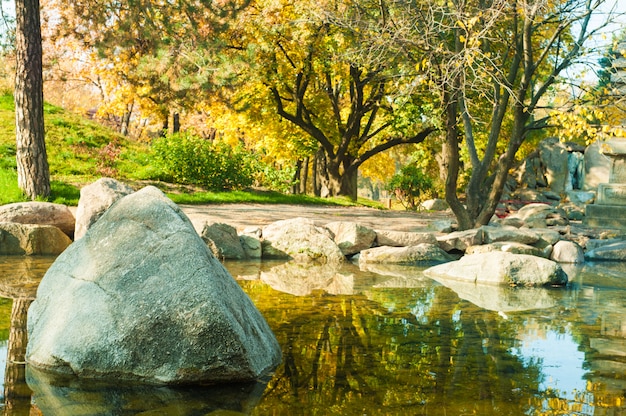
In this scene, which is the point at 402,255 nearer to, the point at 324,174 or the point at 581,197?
the point at 581,197

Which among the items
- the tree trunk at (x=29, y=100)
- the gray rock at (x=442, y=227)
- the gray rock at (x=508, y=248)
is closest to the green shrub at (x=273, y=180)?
the gray rock at (x=442, y=227)

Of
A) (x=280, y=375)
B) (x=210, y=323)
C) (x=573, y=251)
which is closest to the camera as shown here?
(x=210, y=323)

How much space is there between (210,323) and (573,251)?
1002 cm

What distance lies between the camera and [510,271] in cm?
971

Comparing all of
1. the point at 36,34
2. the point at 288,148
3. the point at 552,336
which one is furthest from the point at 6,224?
the point at 288,148

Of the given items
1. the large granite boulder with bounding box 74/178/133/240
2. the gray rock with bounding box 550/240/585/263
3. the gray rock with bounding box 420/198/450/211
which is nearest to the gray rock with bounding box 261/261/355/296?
the large granite boulder with bounding box 74/178/133/240

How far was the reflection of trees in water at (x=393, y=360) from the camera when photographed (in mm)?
4469

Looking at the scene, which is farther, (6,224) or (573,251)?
(573,251)

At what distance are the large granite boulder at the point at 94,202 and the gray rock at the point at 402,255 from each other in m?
4.24

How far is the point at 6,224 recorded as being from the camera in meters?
11.0

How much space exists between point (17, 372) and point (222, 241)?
691cm

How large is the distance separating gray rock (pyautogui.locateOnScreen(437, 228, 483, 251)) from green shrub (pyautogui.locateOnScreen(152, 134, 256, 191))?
8.74m

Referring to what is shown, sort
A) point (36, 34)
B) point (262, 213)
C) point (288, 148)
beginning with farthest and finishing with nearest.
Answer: point (288, 148) < point (262, 213) < point (36, 34)

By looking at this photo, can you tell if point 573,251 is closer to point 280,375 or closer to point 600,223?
point 600,223
